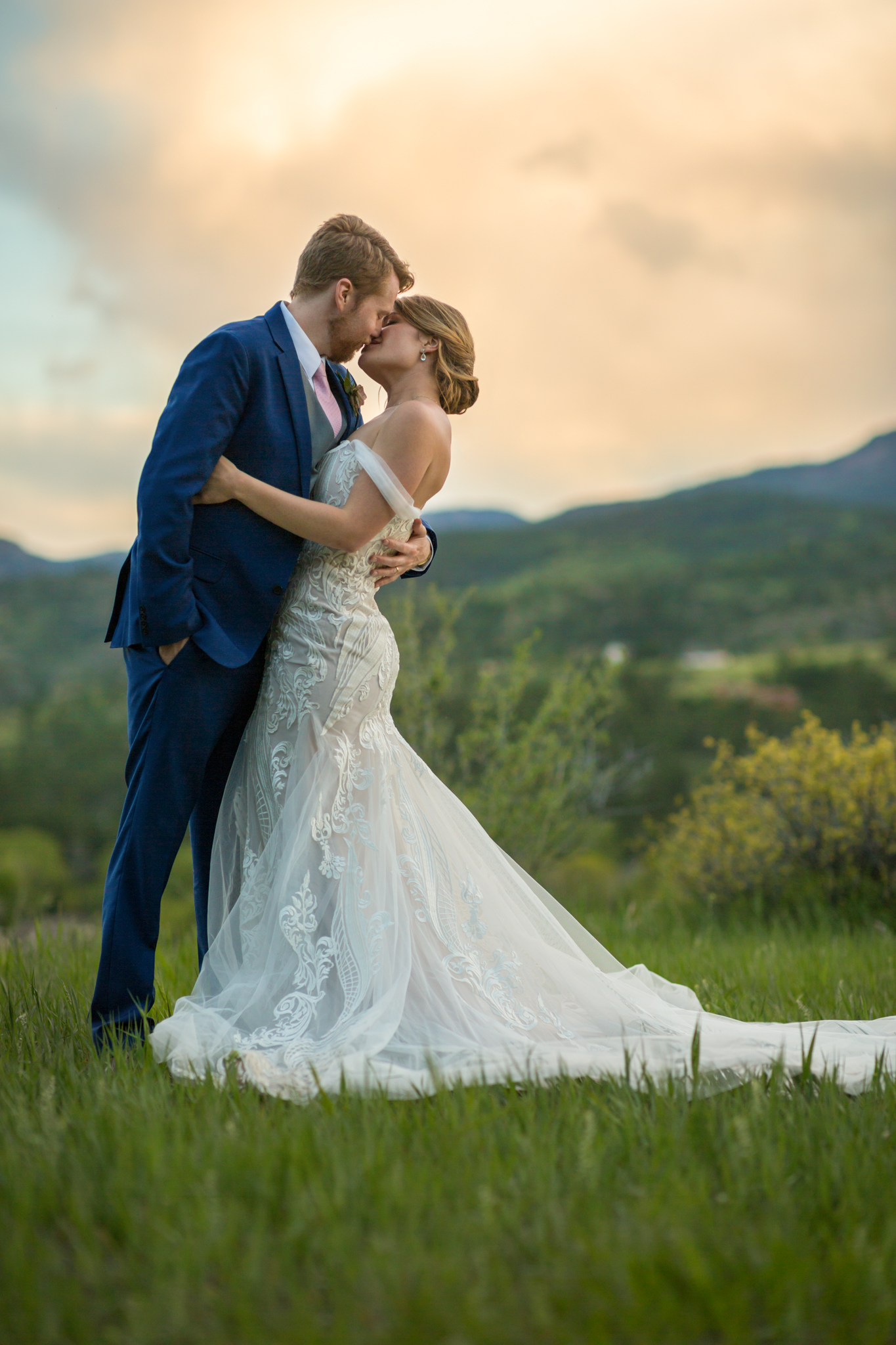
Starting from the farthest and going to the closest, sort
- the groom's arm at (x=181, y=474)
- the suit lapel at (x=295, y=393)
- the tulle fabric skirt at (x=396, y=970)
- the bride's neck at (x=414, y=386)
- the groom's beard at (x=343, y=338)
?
the bride's neck at (x=414, y=386) < the groom's beard at (x=343, y=338) < the suit lapel at (x=295, y=393) < the groom's arm at (x=181, y=474) < the tulle fabric skirt at (x=396, y=970)

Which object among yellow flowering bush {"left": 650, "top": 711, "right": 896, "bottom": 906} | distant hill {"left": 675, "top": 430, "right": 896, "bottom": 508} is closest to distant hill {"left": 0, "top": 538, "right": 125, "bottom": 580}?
yellow flowering bush {"left": 650, "top": 711, "right": 896, "bottom": 906}

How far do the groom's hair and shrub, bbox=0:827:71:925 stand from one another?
6.19 m

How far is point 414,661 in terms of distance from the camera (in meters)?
5.95

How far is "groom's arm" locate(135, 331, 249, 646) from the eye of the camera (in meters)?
2.39

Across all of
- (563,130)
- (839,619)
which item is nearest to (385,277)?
(563,130)

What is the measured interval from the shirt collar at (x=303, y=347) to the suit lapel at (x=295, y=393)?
2 centimetres

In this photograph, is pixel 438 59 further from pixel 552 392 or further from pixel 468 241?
pixel 552 392

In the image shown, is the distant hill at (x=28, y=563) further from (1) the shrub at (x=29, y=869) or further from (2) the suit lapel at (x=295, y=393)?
(2) the suit lapel at (x=295, y=393)

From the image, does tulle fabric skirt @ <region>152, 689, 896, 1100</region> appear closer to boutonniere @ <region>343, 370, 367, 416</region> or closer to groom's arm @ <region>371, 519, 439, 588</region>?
groom's arm @ <region>371, 519, 439, 588</region>

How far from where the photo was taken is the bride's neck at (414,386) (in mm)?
2910

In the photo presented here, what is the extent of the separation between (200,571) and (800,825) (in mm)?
4571

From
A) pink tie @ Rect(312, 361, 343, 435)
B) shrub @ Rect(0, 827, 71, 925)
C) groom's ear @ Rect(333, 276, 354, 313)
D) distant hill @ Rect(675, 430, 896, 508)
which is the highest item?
distant hill @ Rect(675, 430, 896, 508)

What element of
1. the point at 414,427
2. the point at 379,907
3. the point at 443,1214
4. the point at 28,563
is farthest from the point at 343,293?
the point at 28,563

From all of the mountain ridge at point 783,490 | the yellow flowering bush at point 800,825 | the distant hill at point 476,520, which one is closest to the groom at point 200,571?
the yellow flowering bush at point 800,825
